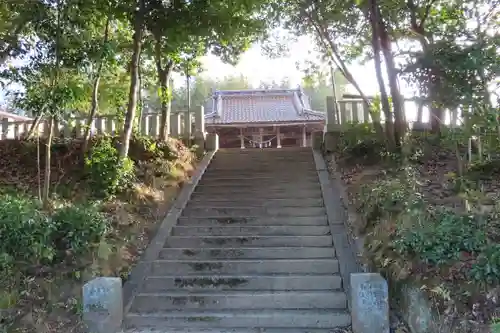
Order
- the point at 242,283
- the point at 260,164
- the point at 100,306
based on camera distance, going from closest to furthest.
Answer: the point at 100,306, the point at 242,283, the point at 260,164

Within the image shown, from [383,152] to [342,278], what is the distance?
3.80 m

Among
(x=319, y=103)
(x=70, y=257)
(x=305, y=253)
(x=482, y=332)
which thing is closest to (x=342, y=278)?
(x=305, y=253)

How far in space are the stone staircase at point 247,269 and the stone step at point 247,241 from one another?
1cm

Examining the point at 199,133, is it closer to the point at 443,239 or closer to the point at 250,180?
the point at 250,180

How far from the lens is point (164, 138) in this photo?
33.2 feet

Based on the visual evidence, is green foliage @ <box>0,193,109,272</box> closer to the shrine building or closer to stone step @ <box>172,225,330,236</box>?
stone step @ <box>172,225,330,236</box>

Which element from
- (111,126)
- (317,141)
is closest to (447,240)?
(317,141)

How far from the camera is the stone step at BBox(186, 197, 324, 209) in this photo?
767 cm

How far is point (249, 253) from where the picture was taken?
6.15 m

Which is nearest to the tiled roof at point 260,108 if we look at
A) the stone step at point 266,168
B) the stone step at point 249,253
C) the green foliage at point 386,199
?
the stone step at point 266,168

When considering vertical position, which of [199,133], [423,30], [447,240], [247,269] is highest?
[423,30]

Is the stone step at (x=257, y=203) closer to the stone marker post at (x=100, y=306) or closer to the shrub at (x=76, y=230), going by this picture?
the shrub at (x=76, y=230)

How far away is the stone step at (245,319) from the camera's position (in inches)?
189

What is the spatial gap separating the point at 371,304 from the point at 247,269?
1.86 m
